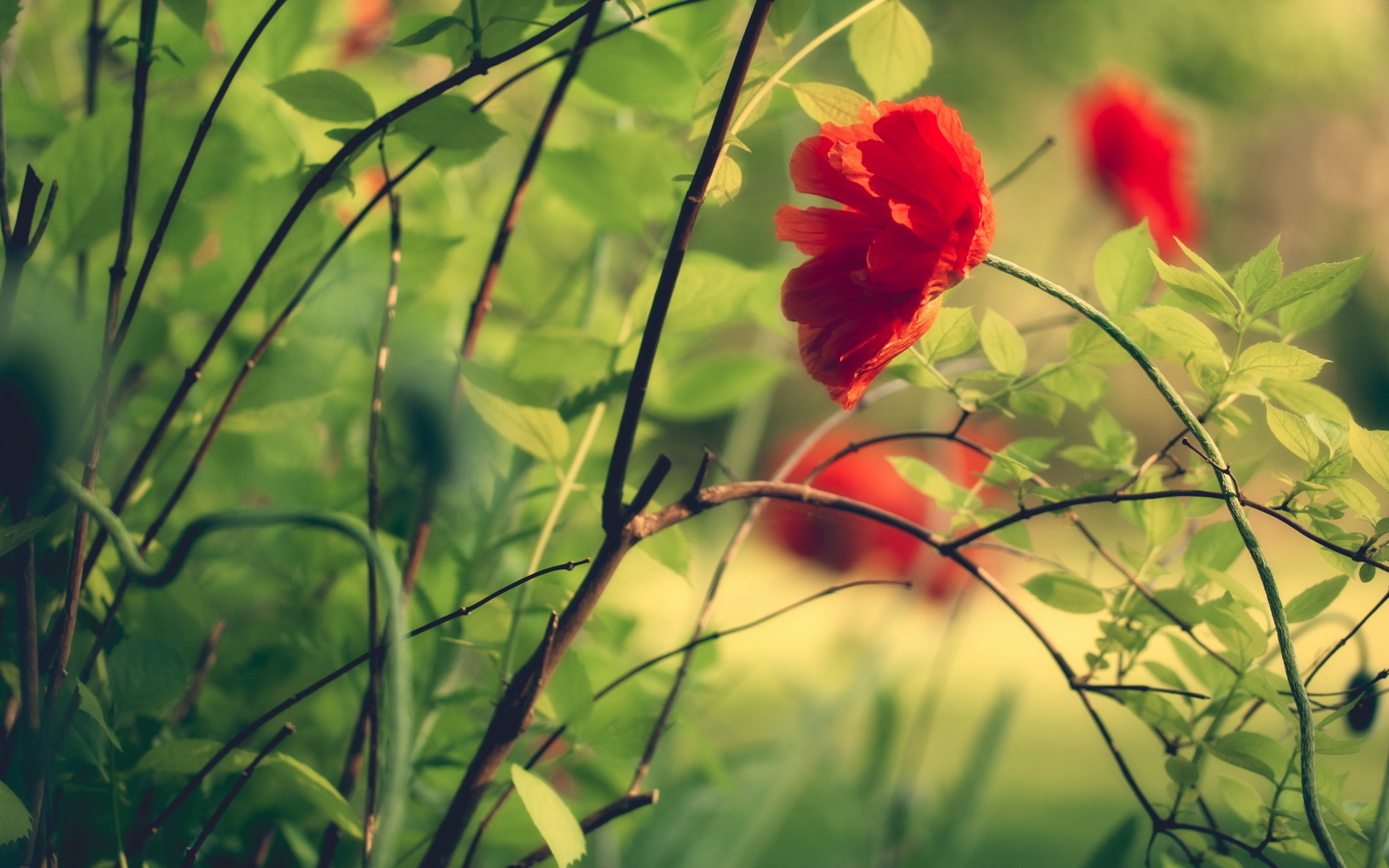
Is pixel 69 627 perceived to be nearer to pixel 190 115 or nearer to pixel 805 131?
pixel 190 115

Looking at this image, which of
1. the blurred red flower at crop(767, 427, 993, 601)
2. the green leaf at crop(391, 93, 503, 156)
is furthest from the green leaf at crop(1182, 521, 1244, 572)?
the blurred red flower at crop(767, 427, 993, 601)

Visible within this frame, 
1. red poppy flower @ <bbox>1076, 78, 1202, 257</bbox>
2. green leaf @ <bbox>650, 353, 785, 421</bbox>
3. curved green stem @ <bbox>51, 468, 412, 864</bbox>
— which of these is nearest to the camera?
curved green stem @ <bbox>51, 468, 412, 864</bbox>

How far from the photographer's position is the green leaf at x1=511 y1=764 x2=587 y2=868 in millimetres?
109

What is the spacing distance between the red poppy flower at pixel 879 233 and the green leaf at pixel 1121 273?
0.10ft

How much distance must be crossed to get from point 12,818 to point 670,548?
90 mm

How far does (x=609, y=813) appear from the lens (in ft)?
0.42

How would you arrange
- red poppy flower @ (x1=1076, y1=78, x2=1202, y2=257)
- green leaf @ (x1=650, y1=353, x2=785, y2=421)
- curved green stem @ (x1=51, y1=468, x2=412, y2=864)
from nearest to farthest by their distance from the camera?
curved green stem @ (x1=51, y1=468, x2=412, y2=864) < green leaf @ (x1=650, y1=353, x2=785, y2=421) < red poppy flower @ (x1=1076, y1=78, x2=1202, y2=257)

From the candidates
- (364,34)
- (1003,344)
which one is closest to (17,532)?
(1003,344)

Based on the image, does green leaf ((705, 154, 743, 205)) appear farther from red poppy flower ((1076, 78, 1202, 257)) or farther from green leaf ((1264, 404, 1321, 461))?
red poppy flower ((1076, 78, 1202, 257))

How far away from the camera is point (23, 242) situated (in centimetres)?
11

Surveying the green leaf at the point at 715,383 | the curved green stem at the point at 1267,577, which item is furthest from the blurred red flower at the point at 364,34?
the curved green stem at the point at 1267,577

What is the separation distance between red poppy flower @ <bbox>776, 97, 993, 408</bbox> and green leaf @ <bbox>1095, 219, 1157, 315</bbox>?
0.10 ft

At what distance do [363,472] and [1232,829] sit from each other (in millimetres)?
341

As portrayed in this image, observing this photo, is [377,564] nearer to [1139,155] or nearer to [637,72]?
[637,72]
